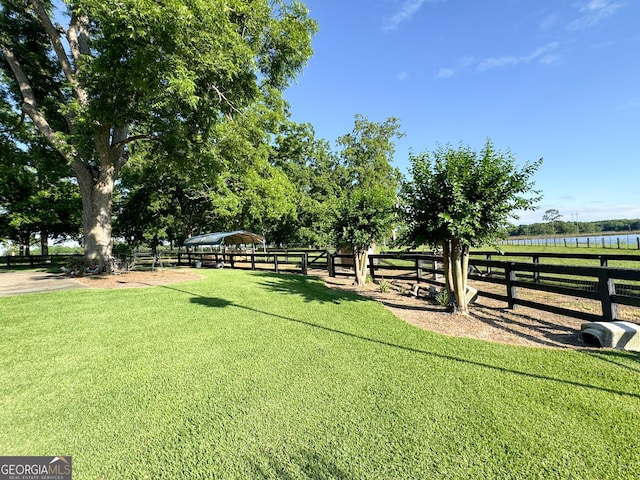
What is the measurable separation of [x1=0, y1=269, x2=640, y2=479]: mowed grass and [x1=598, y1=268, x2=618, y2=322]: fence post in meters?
1.06

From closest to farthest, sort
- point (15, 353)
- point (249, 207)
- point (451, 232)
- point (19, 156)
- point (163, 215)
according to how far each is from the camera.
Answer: point (15, 353) → point (451, 232) → point (19, 156) → point (249, 207) → point (163, 215)

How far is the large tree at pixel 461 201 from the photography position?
5625mm

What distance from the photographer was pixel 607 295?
4656 millimetres

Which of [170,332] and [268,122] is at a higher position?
[268,122]

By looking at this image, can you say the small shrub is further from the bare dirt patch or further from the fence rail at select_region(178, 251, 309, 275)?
the bare dirt patch

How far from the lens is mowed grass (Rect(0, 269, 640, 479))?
2.12m

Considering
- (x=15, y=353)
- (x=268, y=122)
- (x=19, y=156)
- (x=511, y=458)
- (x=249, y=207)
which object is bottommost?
(x=511, y=458)

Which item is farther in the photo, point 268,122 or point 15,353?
point 268,122

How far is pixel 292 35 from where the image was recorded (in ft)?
37.9

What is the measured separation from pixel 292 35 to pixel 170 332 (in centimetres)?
1199

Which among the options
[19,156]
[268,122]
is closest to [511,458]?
[268,122]

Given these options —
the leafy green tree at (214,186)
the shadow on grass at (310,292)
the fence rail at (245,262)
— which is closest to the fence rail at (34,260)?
the leafy green tree at (214,186)

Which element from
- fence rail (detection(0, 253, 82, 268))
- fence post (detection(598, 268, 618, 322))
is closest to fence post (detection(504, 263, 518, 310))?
fence post (detection(598, 268, 618, 322))

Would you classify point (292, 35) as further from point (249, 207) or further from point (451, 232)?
point (249, 207)
